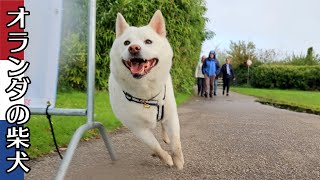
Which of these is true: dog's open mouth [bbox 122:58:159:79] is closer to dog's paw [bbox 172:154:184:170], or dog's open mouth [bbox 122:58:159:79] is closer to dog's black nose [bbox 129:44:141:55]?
dog's black nose [bbox 129:44:141:55]

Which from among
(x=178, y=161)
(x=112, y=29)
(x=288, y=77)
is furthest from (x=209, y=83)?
(x=288, y=77)

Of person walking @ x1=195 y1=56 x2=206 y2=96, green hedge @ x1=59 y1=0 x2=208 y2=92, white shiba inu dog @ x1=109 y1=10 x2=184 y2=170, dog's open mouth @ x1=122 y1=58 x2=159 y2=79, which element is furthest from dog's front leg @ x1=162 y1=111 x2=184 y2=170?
person walking @ x1=195 y1=56 x2=206 y2=96

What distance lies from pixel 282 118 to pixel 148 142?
623 cm

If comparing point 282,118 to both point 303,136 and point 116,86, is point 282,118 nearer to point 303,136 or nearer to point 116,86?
point 303,136

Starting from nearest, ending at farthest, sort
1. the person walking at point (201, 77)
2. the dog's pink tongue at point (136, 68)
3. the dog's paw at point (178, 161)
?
the dog's pink tongue at point (136, 68) < the dog's paw at point (178, 161) < the person walking at point (201, 77)

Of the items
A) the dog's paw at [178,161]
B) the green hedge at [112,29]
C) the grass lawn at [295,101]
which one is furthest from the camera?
the grass lawn at [295,101]

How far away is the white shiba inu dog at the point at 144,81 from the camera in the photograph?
3717mm

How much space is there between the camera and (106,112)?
28.5 feet

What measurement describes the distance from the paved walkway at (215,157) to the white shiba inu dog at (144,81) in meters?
0.37

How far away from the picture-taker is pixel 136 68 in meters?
3.70

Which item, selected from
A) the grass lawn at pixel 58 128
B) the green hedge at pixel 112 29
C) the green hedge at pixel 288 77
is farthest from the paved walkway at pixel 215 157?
the green hedge at pixel 288 77

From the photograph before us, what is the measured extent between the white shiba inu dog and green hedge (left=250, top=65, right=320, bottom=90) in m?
33.8

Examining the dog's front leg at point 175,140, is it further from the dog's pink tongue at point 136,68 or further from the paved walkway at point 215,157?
the dog's pink tongue at point 136,68

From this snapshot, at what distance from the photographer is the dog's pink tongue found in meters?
3.69
